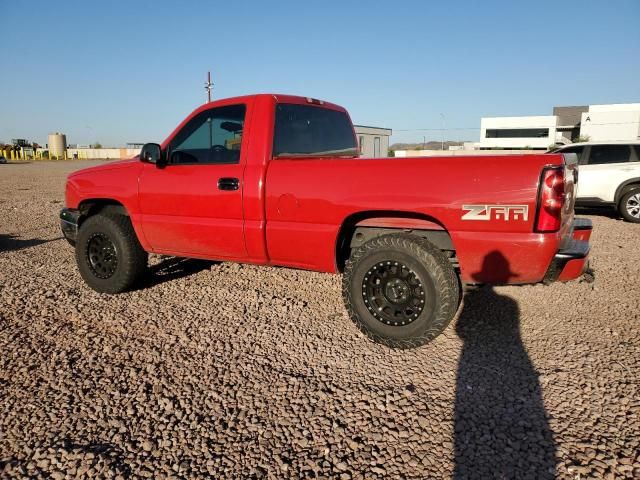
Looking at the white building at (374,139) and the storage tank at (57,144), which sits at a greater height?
the storage tank at (57,144)

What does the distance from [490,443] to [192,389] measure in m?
1.75

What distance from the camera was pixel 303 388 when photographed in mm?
2818

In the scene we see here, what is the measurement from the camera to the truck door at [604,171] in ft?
30.1

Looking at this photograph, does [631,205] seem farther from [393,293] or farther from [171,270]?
[171,270]

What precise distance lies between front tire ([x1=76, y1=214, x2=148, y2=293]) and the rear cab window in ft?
6.03

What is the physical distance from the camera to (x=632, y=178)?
Result: 9.07 m

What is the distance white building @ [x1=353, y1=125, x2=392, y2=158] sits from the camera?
1777 cm

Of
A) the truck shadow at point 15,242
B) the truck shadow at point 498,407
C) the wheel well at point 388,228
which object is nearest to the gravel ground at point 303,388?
the truck shadow at point 498,407

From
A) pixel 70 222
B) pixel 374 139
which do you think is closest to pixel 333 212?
pixel 70 222

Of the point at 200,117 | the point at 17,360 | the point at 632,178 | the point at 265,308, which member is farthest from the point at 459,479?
the point at 632,178

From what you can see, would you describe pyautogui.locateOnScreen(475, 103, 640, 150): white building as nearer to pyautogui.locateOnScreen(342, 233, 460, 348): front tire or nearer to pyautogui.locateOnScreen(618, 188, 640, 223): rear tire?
pyautogui.locateOnScreen(618, 188, 640, 223): rear tire

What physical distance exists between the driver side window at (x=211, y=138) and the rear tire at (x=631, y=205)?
865 cm

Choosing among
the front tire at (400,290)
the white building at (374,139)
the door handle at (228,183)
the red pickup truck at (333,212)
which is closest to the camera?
the red pickup truck at (333,212)

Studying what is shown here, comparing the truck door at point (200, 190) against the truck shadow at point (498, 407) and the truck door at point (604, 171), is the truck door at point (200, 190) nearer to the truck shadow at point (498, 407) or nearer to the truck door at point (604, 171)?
the truck shadow at point (498, 407)
